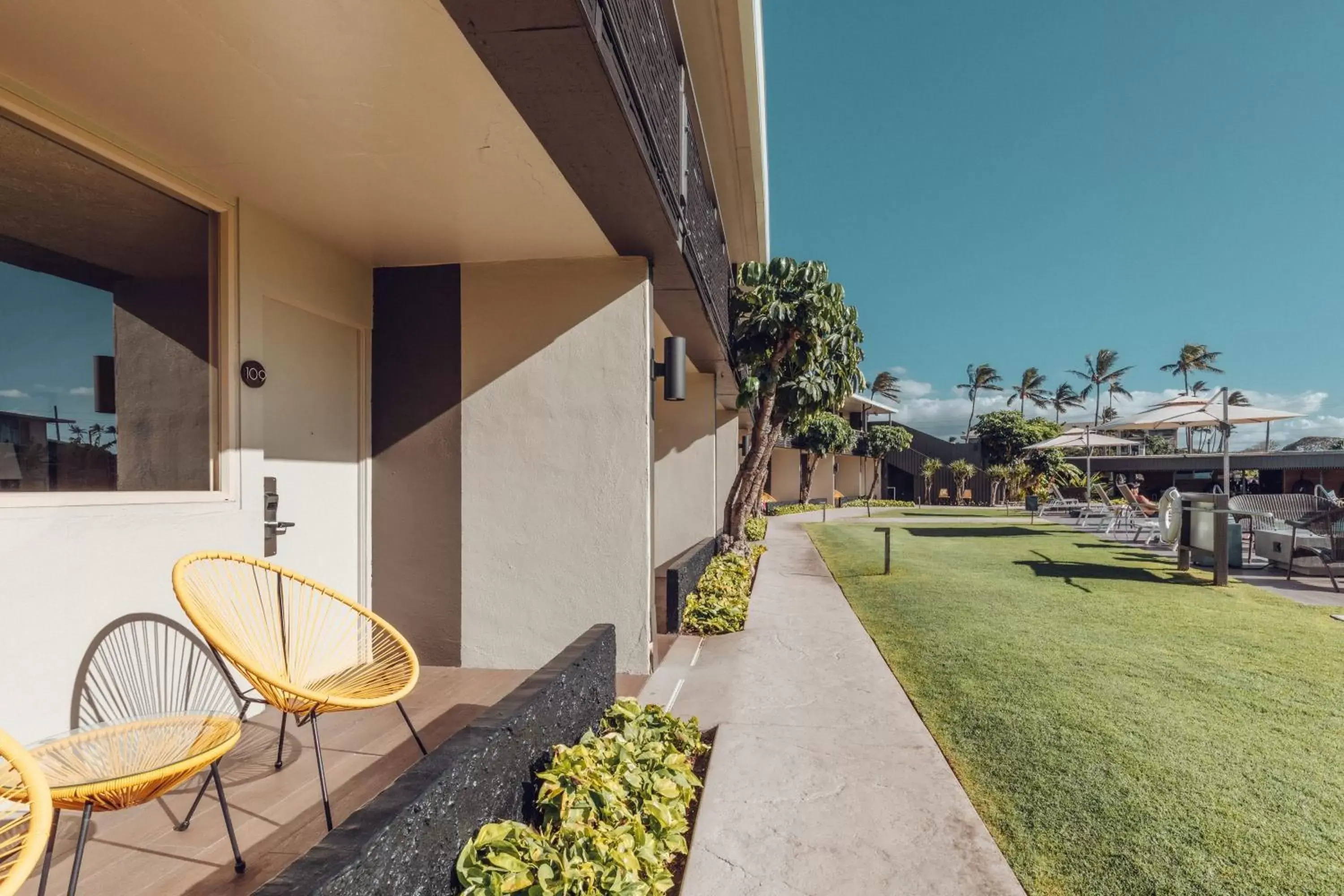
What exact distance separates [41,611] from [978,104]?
2592cm

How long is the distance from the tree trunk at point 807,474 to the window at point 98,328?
76.3 ft

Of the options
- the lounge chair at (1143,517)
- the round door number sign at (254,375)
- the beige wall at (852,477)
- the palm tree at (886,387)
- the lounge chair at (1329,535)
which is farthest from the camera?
the palm tree at (886,387)

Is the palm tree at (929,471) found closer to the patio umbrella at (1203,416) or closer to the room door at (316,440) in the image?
the patio umbrella at (1203,416)

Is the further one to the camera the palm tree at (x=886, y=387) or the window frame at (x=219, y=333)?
the palm tree at (x=886, y=387)

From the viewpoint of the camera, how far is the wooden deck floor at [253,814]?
1880mm

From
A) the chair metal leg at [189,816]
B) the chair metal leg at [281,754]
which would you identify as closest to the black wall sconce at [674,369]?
the chair metal leg at [281,754]

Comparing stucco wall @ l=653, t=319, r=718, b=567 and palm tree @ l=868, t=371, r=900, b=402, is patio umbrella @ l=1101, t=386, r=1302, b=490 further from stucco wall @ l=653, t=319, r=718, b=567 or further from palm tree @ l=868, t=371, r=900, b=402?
palm tree @ l=868, t=371, r=900, b=402

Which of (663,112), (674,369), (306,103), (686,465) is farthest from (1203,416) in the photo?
(306,103)

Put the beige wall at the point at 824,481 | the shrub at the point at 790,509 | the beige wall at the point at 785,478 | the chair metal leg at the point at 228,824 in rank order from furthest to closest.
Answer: the beige wall at the point at 824,481 < the beige wall at the point at 785,478 < the shrub at the point at 790,509 < the chair metal leg at the point at 228,824

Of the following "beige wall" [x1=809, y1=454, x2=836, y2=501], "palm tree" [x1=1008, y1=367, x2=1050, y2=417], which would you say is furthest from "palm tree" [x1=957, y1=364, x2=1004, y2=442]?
"beige wall" [x1=809, y1=454, x2=836, y2=501]

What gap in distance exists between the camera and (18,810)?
4.32 ft

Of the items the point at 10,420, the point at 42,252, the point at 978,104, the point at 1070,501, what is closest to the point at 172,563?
the point at 10,420

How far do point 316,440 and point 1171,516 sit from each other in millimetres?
9870

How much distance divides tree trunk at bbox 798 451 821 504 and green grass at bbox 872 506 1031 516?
10.1ft
